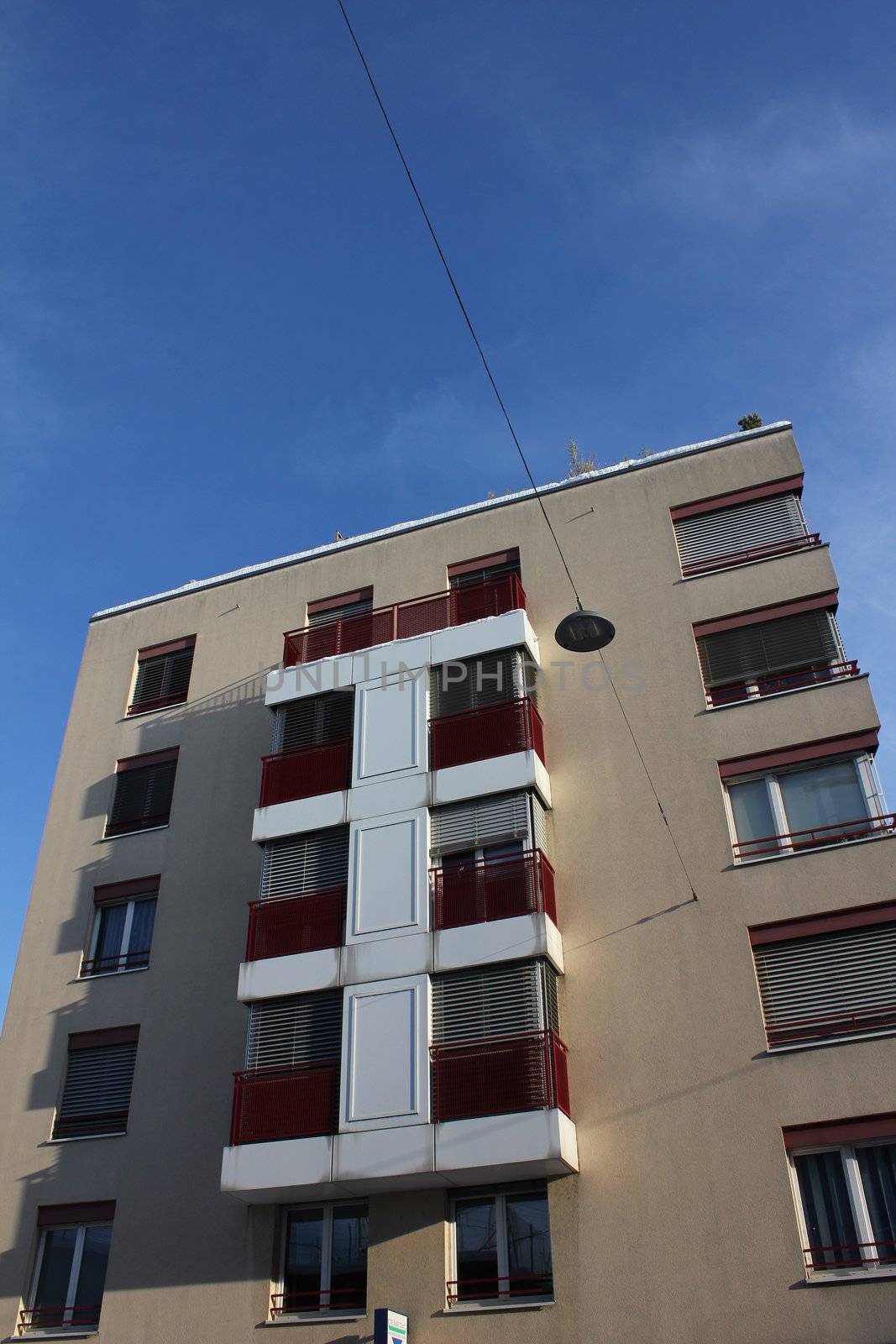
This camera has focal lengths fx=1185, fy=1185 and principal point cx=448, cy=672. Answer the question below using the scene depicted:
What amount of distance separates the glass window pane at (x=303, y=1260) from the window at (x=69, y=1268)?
2.86 m

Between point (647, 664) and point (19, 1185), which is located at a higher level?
point (647, 664)

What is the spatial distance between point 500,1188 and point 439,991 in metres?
2.57

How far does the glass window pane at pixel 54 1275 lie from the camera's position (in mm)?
16828

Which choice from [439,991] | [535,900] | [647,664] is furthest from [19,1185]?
[647,664]

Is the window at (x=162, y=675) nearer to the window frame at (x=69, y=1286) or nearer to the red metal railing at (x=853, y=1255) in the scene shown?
the window frame at (x=69, y=1286)

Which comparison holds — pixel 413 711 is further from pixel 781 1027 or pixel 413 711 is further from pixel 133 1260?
pixel 133 1260

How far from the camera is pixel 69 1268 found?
17.1 metres

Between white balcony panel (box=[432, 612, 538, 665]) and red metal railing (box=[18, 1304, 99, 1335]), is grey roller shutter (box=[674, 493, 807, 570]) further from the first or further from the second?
red metal railing (box=[18, 1304, 99, 1335])

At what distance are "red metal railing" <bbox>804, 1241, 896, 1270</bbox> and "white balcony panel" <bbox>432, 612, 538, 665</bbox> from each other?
931 cm

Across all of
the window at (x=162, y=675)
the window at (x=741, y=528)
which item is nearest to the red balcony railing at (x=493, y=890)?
the window at (x=741, y=528)

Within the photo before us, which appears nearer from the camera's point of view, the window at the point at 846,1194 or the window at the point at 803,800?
the window at the point at 846,1194

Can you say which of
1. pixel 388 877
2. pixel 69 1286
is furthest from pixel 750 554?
pixel 69 1286

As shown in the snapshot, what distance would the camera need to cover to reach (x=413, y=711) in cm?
1856

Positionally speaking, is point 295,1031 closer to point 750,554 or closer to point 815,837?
point 815,837
